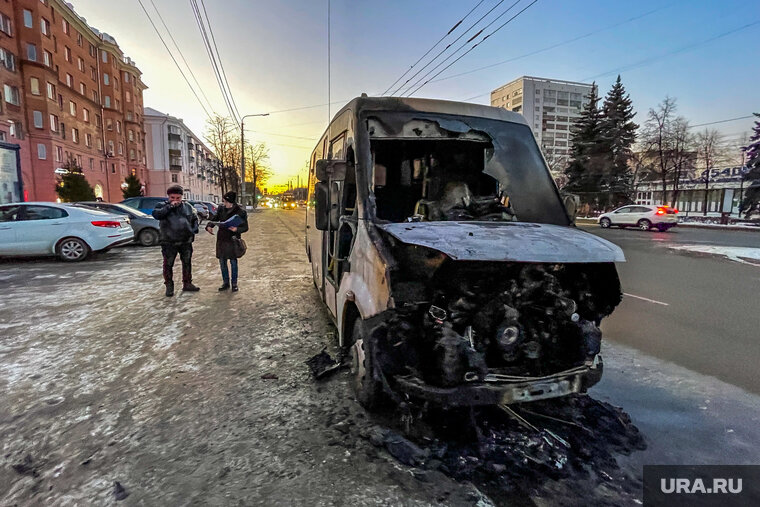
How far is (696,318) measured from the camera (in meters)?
5.88

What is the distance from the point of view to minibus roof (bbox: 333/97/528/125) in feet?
12.5

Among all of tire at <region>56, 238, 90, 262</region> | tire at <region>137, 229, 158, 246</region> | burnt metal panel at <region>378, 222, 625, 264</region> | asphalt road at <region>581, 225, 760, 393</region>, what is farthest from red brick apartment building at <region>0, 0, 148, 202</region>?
asphalt road at <region>581, 225, 760, 393</region>

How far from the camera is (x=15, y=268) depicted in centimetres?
969

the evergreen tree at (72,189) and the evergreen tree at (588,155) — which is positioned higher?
the evergreen tree at (588,155)

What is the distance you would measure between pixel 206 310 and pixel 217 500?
13.8 ft

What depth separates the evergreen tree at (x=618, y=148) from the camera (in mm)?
38406

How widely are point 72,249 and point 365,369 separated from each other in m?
10.9

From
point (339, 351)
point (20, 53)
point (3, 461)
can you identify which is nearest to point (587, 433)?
point (339, 351)

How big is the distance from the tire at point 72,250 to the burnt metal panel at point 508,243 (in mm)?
10870

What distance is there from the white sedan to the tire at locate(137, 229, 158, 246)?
3211mm

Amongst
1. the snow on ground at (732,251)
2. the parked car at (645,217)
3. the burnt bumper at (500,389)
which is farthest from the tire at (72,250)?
the parked car at (645,217)

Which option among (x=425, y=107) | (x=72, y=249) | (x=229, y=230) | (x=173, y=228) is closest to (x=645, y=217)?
(x=229, y=230)

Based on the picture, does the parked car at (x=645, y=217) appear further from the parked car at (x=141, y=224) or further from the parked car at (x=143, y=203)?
the parked car at (x=143, y=203)

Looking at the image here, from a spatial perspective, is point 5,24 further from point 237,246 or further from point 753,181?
point 753,181
